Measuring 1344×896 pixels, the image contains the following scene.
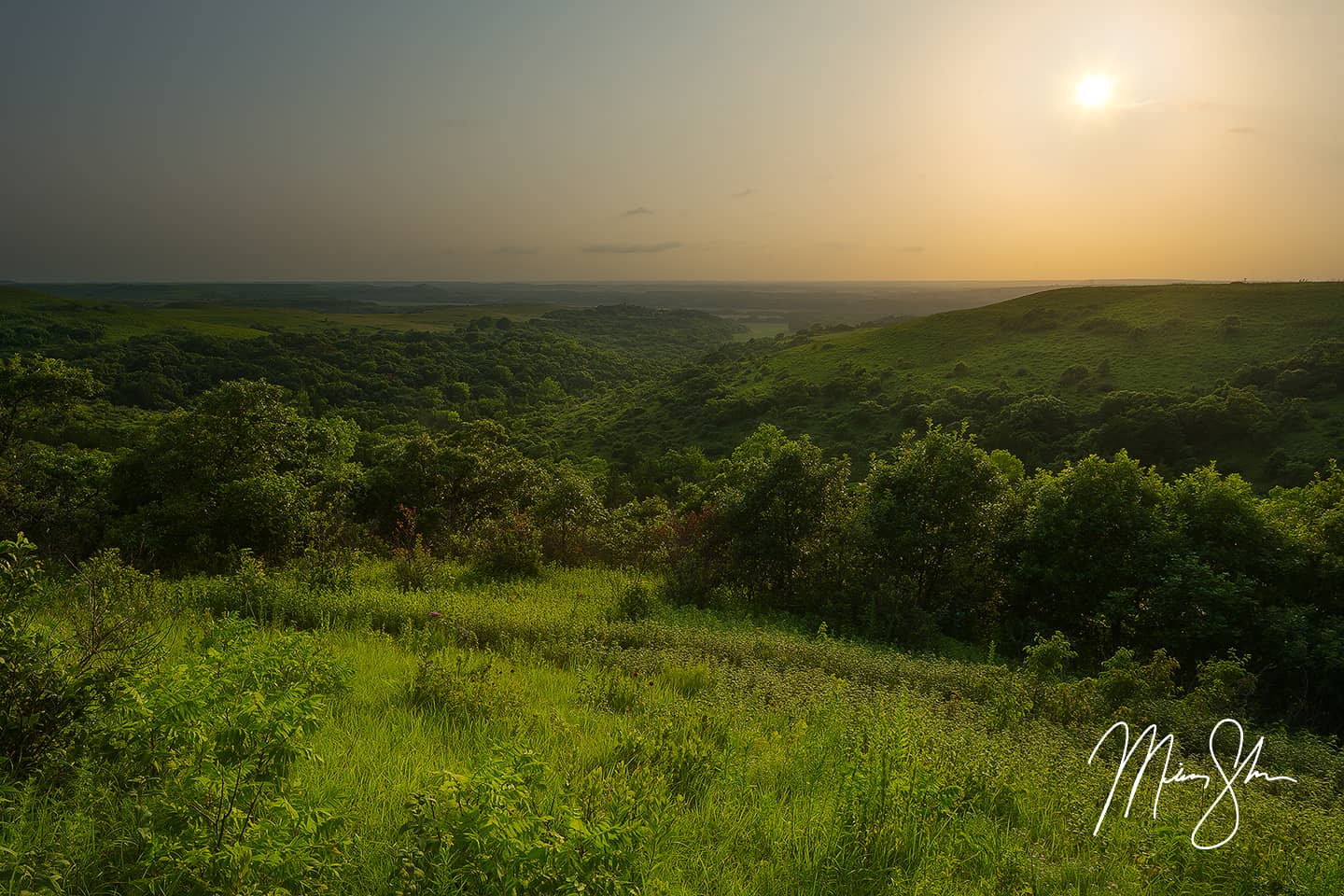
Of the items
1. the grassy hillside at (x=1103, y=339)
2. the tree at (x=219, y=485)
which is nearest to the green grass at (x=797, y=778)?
the tree at (x=219, y=485)

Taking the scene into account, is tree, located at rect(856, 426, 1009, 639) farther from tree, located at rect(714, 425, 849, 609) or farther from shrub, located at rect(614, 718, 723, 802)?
shrub, located at rect(614, 718, 723, 802)

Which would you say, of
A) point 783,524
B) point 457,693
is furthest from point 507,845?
point 783,524

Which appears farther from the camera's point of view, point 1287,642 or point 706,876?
point 1287,642

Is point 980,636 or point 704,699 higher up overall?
point 704,699

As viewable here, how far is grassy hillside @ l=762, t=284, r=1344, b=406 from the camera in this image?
62656 mm

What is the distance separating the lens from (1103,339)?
7325 cm

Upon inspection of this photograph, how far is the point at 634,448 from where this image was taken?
75.1 m

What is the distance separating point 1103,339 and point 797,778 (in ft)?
279

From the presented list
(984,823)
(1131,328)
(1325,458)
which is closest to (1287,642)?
(984,823)

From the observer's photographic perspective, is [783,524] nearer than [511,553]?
No

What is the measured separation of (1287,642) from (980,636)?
5.07 meters

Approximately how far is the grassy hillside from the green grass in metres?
63.1

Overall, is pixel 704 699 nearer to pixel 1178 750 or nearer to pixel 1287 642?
pixel 1178 750

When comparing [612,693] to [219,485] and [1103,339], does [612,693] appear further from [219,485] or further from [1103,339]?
[1103,339]
